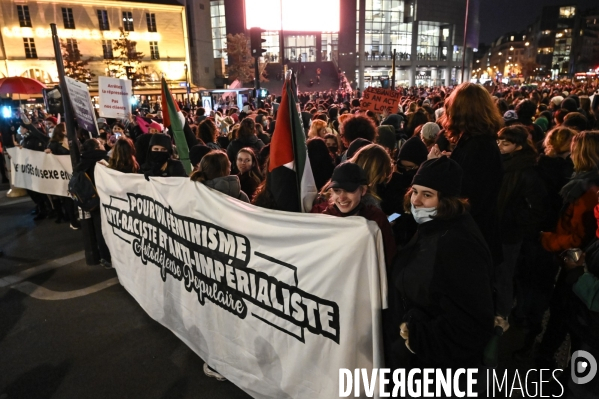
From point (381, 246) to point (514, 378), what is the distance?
2.13 m

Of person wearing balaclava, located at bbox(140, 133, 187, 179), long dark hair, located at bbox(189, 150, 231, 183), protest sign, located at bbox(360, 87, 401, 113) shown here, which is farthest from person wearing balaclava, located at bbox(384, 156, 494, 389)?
protest sign, located at bbox(360, 87, 401, 113)

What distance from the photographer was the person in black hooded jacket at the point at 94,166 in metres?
5.62

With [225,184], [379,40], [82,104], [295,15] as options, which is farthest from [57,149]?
[379,40]

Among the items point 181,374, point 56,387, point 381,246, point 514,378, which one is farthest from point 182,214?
point 514,378

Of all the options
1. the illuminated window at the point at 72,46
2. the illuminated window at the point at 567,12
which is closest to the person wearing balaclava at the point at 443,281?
the illuminated window at the point at 72,46

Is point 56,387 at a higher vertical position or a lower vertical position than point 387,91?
lower

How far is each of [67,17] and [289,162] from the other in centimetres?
4887

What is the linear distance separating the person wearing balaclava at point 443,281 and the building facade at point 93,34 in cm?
3661

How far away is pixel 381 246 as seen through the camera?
87.0 inches

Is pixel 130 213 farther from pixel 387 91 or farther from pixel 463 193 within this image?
pixel 387 91

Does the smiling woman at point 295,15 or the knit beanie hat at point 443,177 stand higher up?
the smiling woman at point 295,15

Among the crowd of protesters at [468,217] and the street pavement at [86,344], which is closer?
the crowd of protesters at [468,217]

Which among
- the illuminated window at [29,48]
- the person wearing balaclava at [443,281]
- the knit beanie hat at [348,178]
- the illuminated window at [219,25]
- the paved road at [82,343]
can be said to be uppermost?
the illuminated window at [219,25]

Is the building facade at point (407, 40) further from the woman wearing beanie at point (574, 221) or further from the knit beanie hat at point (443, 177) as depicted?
the knit beanie hat at point (443, 177)
